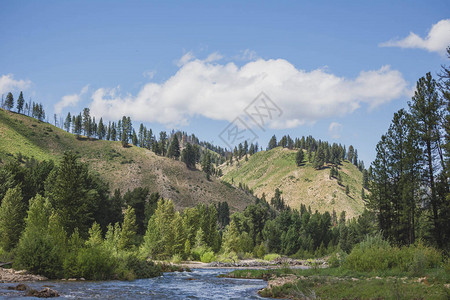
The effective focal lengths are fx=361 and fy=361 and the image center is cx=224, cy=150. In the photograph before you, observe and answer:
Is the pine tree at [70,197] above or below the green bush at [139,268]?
above

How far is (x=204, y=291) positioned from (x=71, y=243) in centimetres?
1497

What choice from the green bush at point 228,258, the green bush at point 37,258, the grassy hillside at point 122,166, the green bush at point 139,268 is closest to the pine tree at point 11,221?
the green bush at point 139,268

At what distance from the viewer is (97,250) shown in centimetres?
3512

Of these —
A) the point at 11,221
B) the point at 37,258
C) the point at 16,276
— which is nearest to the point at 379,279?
the point at 37,258

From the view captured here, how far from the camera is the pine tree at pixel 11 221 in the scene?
171 feet

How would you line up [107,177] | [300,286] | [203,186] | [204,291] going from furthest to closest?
1. [203,186]
2. [107,177]
3. [204,291]
4. [300,286]

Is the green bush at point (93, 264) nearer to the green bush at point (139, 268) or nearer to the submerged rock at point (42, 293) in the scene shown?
the green bush at point (139, 268)

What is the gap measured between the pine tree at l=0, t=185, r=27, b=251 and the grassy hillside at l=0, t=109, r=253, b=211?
350ft

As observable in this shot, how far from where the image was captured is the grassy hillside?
6619 inches

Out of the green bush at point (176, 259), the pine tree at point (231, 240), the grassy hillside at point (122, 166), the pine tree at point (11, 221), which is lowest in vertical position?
the green bush at point (176, 259)

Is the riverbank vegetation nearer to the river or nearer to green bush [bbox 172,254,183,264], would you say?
the river

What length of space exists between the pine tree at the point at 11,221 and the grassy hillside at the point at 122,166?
4204 inches

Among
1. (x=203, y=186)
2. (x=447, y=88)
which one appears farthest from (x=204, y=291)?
(x=203, y=186)

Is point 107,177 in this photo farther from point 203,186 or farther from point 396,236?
point 396,236
